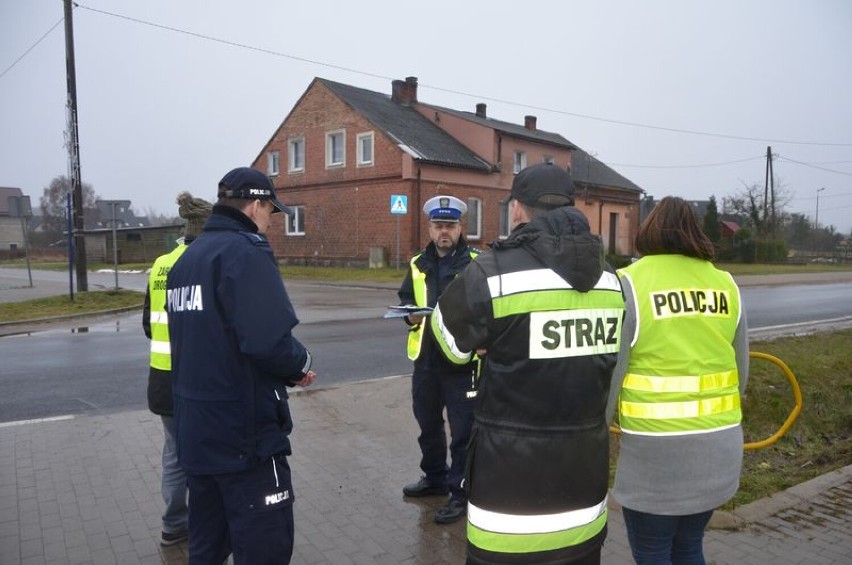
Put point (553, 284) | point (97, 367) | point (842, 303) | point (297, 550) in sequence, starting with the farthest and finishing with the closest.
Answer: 1. point (842, 303)
2. point (97, 367)
3. point (297, 550)
4. point (553, 284)

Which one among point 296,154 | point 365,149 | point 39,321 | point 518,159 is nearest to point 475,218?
point 518,159

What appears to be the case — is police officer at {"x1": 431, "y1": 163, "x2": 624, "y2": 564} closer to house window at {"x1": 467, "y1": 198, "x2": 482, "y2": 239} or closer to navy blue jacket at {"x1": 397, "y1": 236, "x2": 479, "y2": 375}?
navy blue jacket at {"x1": 397, "y1": 236, "x2": 479, "y2": 375}

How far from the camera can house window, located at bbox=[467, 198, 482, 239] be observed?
30.3 meters

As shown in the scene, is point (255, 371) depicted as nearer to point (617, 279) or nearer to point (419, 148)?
point (617, 279)

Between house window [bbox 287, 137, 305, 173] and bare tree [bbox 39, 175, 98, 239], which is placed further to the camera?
bare tree [bbox 39, 175, 98, 239]

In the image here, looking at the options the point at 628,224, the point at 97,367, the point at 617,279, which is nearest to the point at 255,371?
the point at 617,279

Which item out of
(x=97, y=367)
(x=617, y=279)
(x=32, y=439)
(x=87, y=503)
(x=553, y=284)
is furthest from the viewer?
(x=97, y=367)

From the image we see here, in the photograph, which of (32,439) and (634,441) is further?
(32,439)

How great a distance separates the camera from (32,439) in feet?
18.1

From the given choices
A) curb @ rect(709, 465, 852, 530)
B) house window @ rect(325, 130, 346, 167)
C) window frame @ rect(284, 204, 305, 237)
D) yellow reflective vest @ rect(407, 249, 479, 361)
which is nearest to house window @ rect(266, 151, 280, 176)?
window frame @ rect(284, 204, 305, 237)

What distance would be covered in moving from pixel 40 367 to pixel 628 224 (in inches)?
1456

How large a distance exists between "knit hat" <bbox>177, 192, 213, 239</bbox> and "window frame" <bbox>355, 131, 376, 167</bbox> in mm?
25828

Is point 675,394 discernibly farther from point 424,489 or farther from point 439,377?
point 424,489

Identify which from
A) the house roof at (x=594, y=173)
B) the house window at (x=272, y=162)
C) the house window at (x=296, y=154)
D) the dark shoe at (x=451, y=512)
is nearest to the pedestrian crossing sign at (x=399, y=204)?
the house window at (x=296, y=154)
